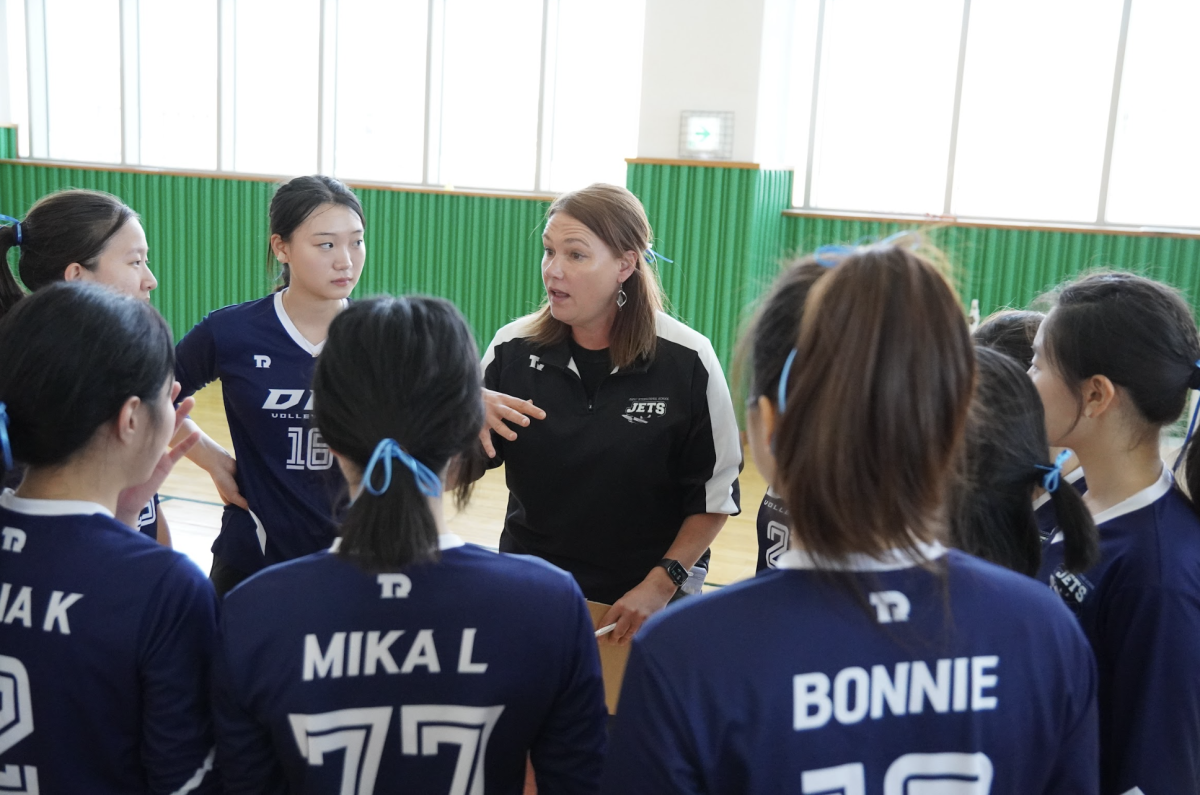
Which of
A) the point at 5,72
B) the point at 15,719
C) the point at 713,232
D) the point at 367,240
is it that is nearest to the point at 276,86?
the point at 367,240

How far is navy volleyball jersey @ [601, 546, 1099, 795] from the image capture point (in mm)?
873

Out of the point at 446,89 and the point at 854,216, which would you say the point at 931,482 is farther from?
the point at 446,89

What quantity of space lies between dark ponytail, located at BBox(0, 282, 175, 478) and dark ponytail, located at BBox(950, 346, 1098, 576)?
3.39 ft

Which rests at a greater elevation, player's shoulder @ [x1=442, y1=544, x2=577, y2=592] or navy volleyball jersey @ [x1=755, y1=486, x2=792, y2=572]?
player's shoulder @ [x1=442, y1=544, x2=577, y2=592]

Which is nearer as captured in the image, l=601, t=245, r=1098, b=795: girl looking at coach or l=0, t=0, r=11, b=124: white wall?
l=601, t=245, r=1098, b=795: girl looking at coach

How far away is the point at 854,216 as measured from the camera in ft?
19.0

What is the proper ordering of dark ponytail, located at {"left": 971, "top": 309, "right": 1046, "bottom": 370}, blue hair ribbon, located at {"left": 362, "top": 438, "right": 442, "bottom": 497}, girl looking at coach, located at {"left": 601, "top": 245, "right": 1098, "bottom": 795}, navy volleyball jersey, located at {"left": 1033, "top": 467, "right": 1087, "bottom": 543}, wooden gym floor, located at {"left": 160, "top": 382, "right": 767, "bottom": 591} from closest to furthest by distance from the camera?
1. girl looking at coach, located at {"left": 601, "top": 245, "right": 1098, "bottom": 795}
2. blue hair ribbon, located at {"left": 362, "top": 438, "right": 442, "bottom": 497}
3. navy volleyball jersey, located at {"left": 1033, "top": 467, "right": 1087, "bottom": 543}
4. dark ponytail, located at {"left": 971, "top": 309, "right": 1046, "bottom": 370}
5. wooden gym floor, located at {"left": 160, "top": 382, "right": 767, "bottom": 591}

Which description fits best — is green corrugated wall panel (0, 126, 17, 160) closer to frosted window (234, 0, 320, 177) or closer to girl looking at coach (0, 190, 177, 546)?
frosted window (234, 0, 320, 177)

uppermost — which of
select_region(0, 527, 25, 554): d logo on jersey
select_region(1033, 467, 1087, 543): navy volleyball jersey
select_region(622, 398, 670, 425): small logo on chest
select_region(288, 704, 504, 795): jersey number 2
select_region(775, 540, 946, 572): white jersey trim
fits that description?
select_region(775, 540, 946, 572): white jersey trim

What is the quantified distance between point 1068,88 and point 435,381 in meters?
5.49

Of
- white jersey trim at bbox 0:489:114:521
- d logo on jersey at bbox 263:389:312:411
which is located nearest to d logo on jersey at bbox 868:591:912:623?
white jersey trim at bbox 0:489:114:521

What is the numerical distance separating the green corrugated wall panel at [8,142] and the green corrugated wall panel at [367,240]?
0.11 metres

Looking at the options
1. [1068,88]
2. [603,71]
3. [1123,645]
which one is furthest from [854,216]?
[1123,645]

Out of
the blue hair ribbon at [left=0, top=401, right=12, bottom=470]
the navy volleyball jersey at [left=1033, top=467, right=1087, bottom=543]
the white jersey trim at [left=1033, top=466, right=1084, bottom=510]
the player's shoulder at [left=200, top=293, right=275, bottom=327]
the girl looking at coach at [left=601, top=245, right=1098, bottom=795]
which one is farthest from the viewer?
the player's shoulder at [left=200, top=293, right=275, bottom=327]
